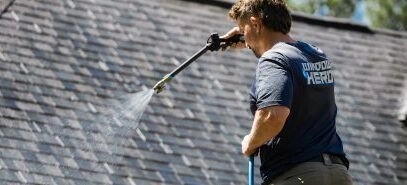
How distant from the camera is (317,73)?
440 centimetres

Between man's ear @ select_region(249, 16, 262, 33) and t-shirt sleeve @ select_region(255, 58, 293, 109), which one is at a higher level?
man's ear @ select_region(249, 16, 262, 33)

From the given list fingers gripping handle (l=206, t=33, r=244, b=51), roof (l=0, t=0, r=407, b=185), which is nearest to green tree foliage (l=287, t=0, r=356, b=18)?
roof (l=0, t=0, r=407, b=185)

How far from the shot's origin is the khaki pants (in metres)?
4.29

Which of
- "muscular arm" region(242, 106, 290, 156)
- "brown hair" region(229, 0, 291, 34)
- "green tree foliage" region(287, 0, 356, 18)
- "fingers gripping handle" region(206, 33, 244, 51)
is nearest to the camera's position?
"muscular arm" region(242, 106, 290, 156)

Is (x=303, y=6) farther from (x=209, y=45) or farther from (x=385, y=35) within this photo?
(x=209, y=45)

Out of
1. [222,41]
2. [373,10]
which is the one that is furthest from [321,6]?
[222,41]

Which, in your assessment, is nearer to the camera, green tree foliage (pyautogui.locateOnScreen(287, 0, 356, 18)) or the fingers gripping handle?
the fingers gripping handle

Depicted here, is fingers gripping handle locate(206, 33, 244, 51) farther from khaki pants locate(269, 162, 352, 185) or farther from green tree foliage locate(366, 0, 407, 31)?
green tree foliage locate(366, 0, 407, 31)

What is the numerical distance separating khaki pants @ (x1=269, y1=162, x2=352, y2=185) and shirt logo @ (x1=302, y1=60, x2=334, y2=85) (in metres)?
0.34

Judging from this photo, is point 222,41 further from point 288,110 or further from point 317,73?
point 288,110

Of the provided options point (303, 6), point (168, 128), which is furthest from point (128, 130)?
point (303, 6)

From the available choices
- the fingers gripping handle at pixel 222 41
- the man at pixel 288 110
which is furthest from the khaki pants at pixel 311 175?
the fingers gripping handle at pixel 222 41

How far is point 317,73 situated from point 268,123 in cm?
36

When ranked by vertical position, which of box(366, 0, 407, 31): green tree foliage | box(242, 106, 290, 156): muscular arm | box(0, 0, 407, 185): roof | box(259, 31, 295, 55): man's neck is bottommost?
box(366, 0, 407, 31): green tree foliage
